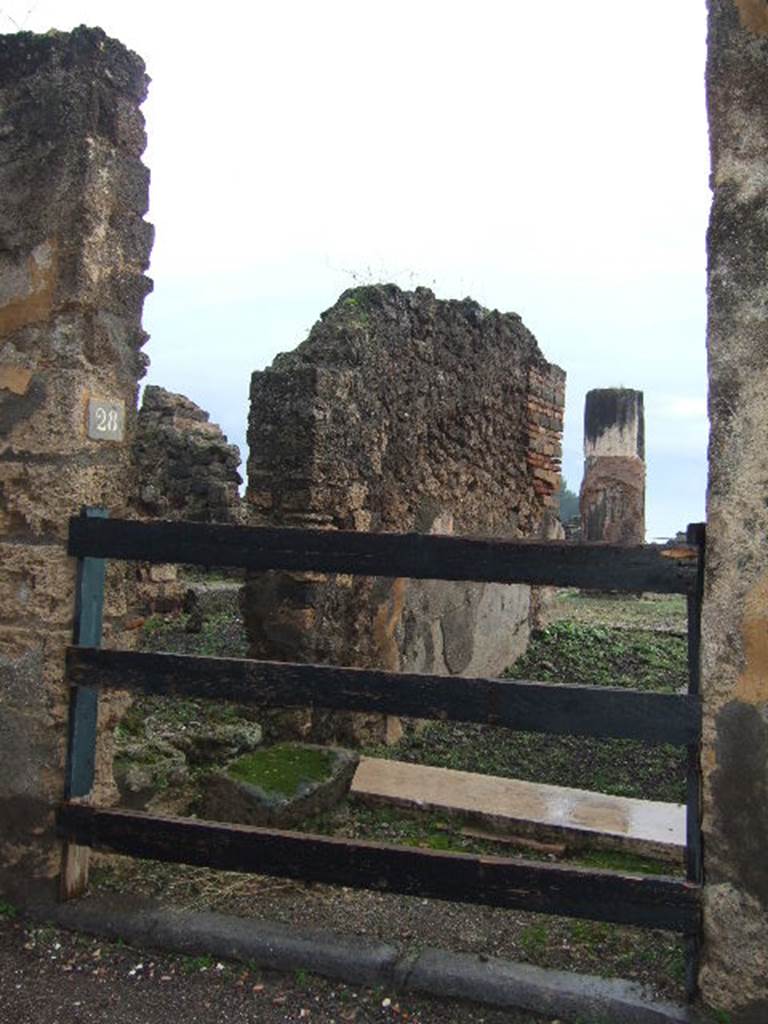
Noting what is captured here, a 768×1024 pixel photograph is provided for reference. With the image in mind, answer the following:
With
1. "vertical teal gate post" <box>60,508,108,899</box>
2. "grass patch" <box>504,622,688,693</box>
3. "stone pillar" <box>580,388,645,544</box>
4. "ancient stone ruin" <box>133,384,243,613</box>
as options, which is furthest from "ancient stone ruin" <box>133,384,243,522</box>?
"vertical teal gate post" <box>60,508,108,899</box>

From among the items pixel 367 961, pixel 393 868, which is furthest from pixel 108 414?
pixel 367 961

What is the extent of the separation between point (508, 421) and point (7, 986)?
21.0ft

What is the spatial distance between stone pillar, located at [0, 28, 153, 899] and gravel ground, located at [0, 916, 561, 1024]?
1.21ft

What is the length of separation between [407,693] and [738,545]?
0.90m

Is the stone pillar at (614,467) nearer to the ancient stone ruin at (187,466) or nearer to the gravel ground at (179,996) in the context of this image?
the ancient stone ruin at (187,466)

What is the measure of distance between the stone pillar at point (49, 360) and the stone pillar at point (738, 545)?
183cm

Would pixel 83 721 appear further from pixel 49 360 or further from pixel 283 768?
pixel 283 768

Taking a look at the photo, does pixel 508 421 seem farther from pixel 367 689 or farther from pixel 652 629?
pixel 367 689

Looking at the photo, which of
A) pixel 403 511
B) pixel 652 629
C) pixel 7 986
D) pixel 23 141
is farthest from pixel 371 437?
pixel 652 629

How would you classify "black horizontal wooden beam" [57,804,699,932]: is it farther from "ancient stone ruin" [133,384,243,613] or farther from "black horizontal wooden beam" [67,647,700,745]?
"ancient stone ruin" [133,384,243,613]

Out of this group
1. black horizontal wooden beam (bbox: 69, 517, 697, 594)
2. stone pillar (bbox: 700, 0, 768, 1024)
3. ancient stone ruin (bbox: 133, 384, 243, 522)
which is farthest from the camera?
ancient stone ruin (bbox: 133, 384, 243, 522)

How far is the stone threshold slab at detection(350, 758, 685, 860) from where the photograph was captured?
418 centimetres

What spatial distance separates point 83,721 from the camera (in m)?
2.95

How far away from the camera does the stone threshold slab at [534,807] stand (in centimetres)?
418
